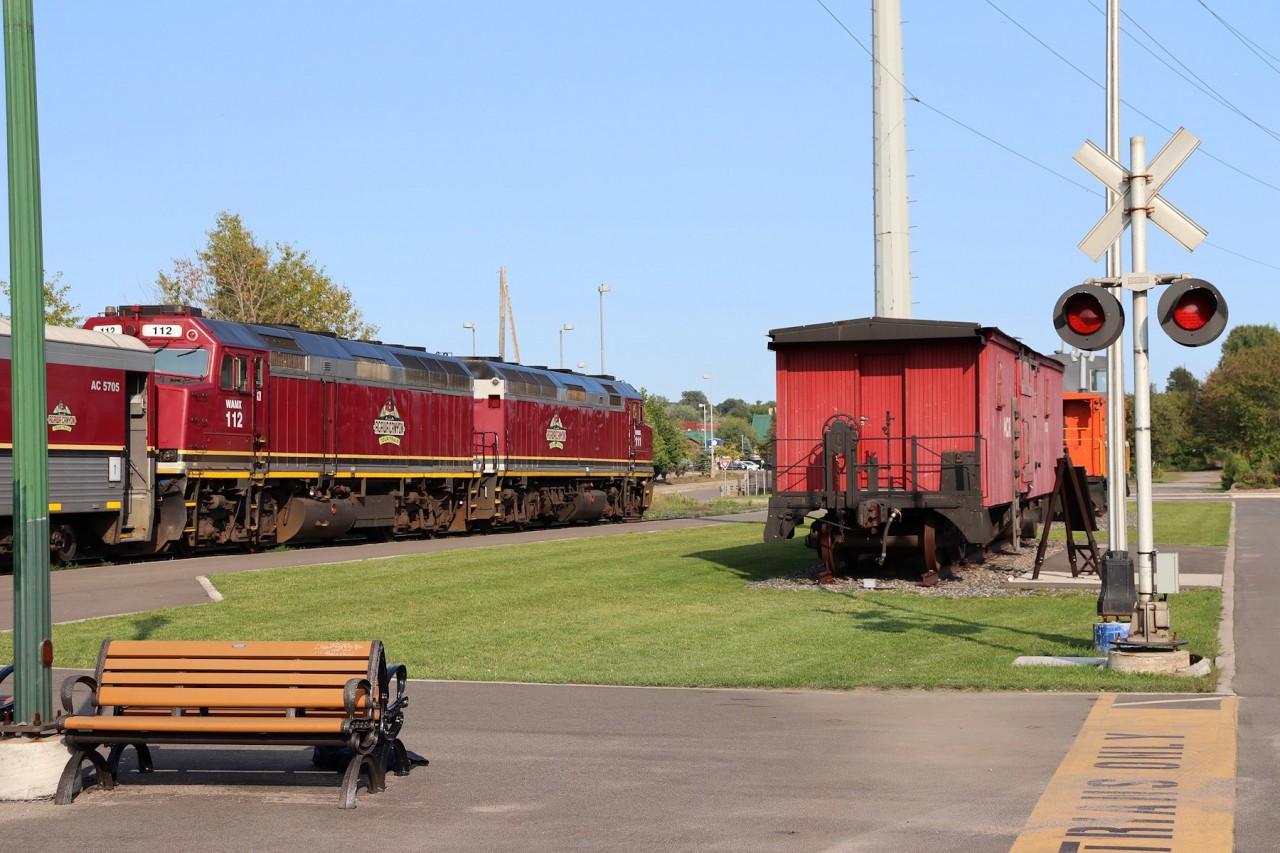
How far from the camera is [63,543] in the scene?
79.5 ft

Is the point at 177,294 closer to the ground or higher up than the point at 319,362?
higher up

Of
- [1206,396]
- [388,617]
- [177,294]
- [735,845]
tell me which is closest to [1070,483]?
[388,617]

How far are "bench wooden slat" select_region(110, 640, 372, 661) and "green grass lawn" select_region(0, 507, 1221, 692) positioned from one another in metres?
4.68

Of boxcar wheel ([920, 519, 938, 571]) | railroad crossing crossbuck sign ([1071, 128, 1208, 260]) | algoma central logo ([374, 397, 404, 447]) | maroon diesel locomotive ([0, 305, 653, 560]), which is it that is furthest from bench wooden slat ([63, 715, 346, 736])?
algoma central logo ([374, 397, 404, 447])

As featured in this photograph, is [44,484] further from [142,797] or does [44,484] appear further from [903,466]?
[903,466]

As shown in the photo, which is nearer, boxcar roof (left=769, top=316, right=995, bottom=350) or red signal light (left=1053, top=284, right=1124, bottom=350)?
red signal light (left=1053, top=284, right=1124, bottom=350)

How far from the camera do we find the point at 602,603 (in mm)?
19531

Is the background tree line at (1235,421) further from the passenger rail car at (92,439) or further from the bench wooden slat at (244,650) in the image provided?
the bench wooden slat at (244,650)

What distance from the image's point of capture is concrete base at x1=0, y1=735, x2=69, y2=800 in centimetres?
820

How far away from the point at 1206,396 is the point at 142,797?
375 ft

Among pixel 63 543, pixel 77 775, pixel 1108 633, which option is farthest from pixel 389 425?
pixel 77 775

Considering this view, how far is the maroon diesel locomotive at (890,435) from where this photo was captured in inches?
814

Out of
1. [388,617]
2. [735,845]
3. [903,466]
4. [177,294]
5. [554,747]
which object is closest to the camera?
[735,845]

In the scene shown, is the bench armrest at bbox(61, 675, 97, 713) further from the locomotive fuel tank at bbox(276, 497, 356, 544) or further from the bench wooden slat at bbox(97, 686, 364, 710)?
the locomotive fuel tank at bbox(276, 497, 356, 544)
